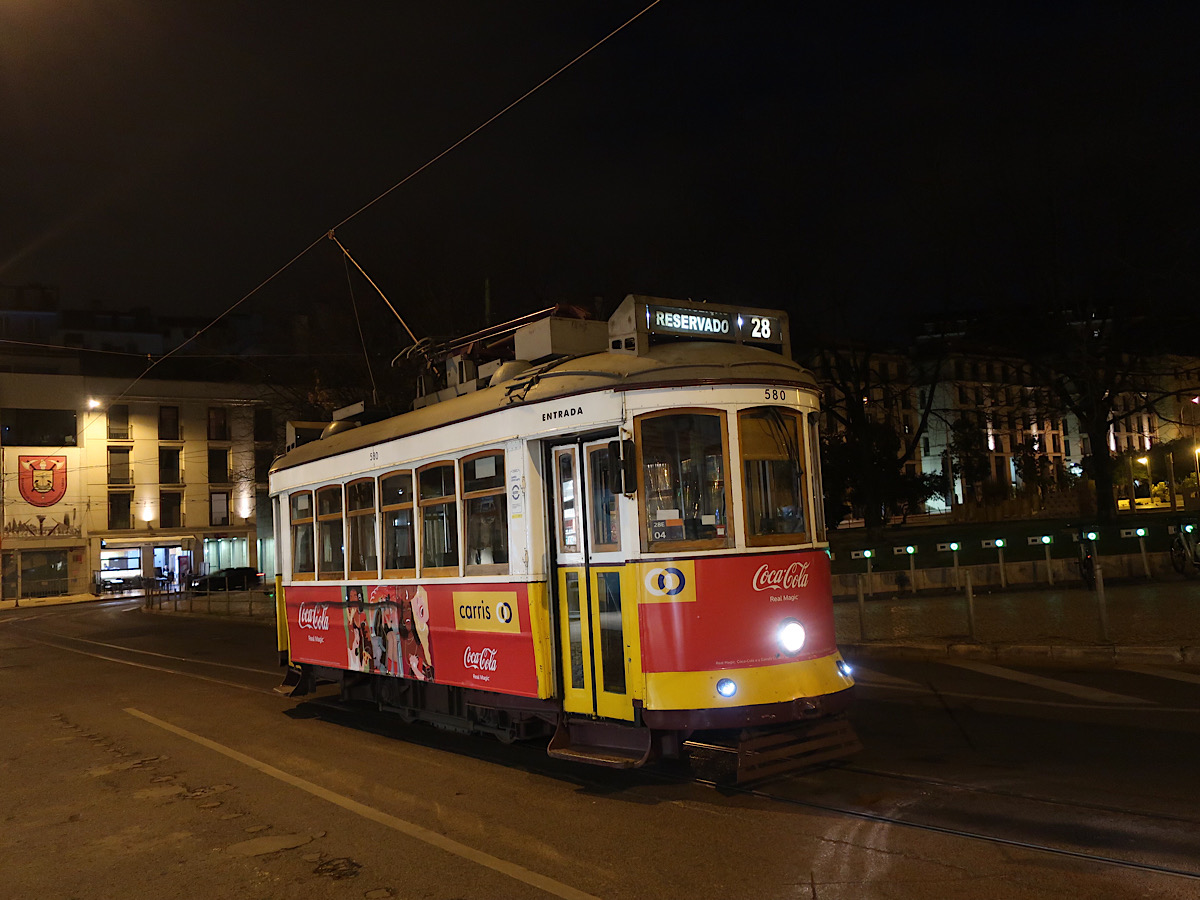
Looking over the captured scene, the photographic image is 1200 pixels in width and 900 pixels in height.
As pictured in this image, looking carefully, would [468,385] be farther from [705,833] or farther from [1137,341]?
[1137,341]

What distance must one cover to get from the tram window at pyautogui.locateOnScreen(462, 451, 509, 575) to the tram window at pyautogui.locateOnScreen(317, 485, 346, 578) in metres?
2.91

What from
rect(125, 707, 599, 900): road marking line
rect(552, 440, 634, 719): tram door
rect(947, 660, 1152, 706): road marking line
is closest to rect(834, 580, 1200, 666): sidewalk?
rect(947, 660, 1152, 706): road marking line

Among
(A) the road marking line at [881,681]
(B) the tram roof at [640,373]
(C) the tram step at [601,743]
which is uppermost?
(B) the tram roof at [640,373]

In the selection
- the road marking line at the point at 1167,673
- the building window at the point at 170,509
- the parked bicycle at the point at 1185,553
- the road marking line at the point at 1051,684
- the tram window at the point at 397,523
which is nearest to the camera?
the tram window at the point at 397,523

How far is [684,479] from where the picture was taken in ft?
23.8

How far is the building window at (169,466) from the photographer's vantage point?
57.2 metres

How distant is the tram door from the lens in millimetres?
7332

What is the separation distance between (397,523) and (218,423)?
53467 mm

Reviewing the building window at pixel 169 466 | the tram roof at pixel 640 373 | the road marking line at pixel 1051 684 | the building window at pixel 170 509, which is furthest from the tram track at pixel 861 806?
the building window at pixel 169 466

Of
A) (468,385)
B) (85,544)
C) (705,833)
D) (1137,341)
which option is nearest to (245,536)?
(85,544)

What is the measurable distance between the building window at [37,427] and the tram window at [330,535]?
48825mm

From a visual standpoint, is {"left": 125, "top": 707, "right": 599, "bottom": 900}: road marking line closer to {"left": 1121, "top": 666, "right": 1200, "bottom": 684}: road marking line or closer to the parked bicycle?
{"left": 1121, "top": 666, "right": 1200, "bottom": 684}: road marking line

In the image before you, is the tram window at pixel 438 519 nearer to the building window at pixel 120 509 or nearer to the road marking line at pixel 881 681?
the road marking line at pixel 881 681

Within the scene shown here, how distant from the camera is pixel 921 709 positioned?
973cm
